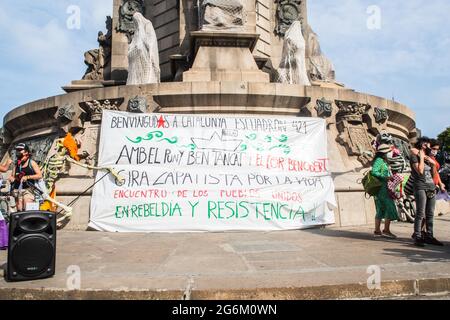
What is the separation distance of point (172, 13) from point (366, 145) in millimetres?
9961

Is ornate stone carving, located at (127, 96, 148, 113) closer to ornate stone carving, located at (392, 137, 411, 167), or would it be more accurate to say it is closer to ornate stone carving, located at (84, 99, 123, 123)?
ornate stone carving, located at (84, 99, 123, 123)

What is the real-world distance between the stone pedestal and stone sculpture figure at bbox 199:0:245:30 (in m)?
0.56

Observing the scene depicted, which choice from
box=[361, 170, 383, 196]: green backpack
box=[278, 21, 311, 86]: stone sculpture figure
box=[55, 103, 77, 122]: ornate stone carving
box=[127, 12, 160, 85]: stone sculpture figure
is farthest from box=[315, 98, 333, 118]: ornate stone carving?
box=[55, 103, 77, 122]: ornate stone carving

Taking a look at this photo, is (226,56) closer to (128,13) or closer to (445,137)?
(128,13)

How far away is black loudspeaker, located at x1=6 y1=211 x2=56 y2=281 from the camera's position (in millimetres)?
3666

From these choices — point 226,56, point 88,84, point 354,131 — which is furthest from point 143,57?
point 354,131

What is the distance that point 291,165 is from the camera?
8.16 metres

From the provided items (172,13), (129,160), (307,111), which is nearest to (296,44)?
(307,111)

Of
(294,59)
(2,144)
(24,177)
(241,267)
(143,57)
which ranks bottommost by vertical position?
(241,267)

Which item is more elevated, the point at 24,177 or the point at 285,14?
the point at 285,14

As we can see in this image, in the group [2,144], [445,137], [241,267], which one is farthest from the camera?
[445,137]

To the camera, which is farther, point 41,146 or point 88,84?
point 88,84

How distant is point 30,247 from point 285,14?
49.6 feet

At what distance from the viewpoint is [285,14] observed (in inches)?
642
